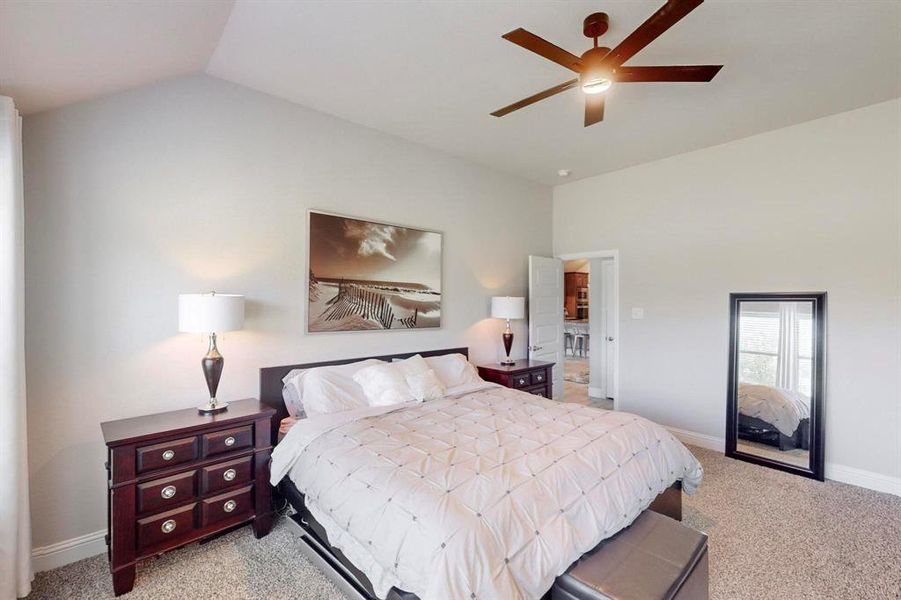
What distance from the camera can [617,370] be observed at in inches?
188

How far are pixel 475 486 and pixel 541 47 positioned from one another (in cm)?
201

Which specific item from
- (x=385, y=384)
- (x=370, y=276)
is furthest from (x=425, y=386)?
(x=370, y=276)

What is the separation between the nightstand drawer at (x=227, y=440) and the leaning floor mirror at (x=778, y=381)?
13.8 ft

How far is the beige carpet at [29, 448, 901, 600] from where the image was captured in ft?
6.72

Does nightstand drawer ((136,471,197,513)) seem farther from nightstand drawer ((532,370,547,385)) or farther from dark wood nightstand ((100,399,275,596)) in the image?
nightstand drawer ((532,370,547,385))

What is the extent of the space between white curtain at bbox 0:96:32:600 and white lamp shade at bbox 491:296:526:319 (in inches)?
142

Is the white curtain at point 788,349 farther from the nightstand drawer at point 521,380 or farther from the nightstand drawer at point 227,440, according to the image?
the nightstand drawer at point 227,440

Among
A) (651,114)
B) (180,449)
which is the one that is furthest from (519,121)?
(180,449)

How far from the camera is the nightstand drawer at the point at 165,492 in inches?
82.5

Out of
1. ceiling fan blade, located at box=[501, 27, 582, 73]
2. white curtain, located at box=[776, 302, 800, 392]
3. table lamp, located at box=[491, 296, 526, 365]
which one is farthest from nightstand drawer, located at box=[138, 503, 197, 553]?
white curtain, located at box=[776, 302, 800, 392]

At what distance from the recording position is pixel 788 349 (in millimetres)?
3598

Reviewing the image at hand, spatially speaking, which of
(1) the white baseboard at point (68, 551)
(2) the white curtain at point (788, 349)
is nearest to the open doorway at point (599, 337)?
(2) the white curtain at point (788, 349)

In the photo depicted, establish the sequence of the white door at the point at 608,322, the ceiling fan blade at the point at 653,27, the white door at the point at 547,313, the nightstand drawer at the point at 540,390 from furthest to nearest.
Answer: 1. the white door at the point at 608,322
2. the white door at the point at 547,313
3. the nightstand drawer at the point at 540,390
4. the ceiling fan blade at the point at 653,27

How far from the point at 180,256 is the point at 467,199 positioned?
2775 millimetres
